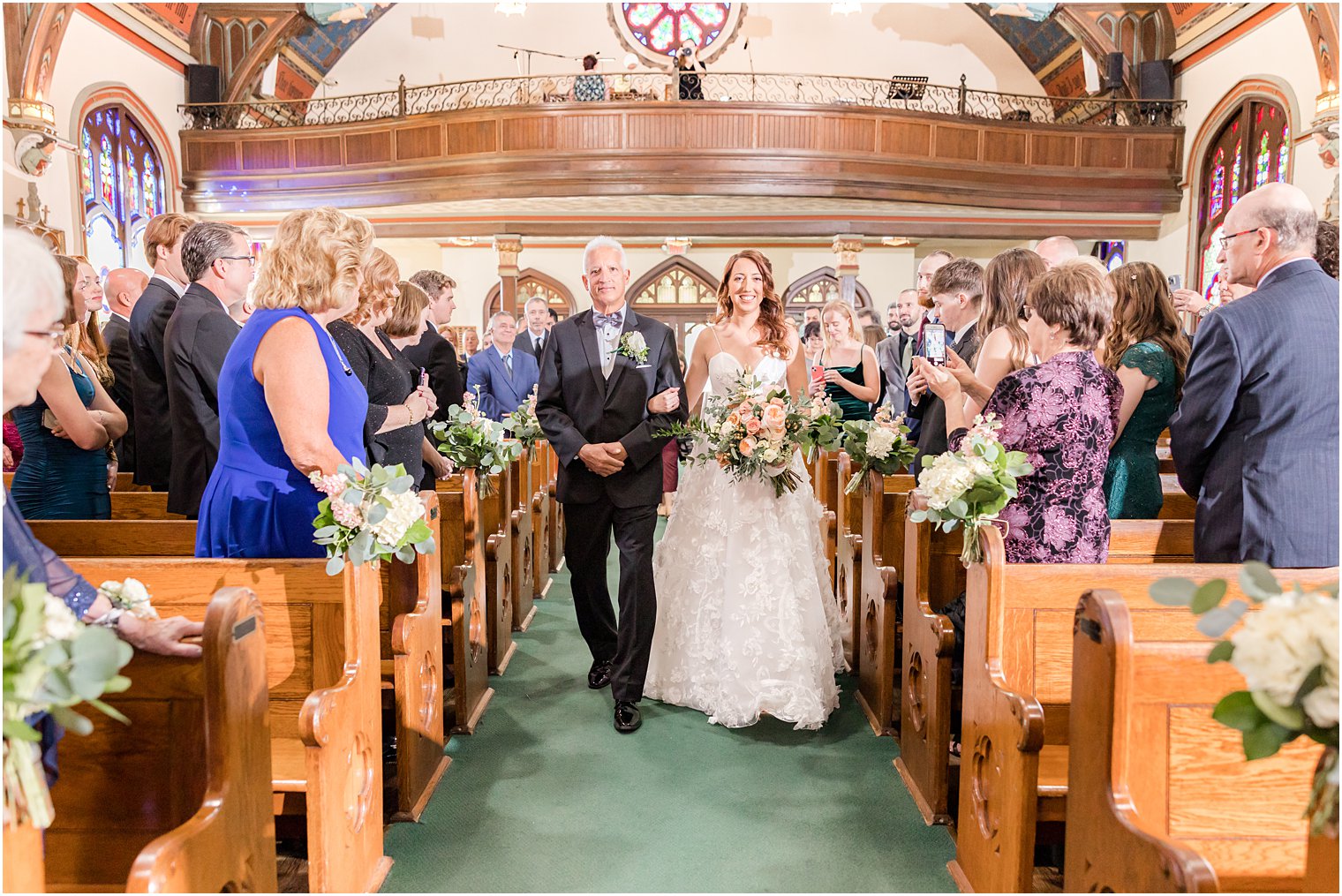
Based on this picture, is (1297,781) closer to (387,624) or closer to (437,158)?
(387,624)

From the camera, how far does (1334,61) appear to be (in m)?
9.59

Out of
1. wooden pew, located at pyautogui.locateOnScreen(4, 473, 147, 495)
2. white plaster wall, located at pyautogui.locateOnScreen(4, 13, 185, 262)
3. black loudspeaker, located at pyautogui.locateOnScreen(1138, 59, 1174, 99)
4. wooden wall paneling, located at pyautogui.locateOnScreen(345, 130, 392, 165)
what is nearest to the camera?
wooden pew, located at pyautogui.locateOnScreen(4, 473, 147, 495)

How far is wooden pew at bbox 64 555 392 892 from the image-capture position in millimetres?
2139

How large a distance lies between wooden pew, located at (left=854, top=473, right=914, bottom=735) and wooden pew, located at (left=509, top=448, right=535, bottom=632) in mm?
1894

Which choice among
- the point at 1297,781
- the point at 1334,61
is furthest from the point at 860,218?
the point at 1297,781

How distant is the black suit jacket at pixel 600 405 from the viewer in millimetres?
3641

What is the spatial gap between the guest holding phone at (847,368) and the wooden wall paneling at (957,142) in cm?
693

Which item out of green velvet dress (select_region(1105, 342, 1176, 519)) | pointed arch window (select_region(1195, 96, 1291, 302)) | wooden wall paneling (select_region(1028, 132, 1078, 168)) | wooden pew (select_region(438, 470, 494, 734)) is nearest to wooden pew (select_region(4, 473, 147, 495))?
wooden pew (select_region(438, 470, 494, 734))

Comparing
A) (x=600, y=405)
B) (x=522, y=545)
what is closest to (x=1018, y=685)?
(x=600, y=405)

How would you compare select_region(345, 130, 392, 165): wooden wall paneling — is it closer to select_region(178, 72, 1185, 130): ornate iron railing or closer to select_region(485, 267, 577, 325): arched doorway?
select_region(178, 72, 1185, 130): ornate iron railing

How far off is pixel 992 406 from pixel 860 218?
1160 centimetres

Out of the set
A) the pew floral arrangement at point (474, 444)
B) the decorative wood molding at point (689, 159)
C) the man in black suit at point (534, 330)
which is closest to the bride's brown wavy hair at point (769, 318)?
the pew floral arrangement at point (474, 444)

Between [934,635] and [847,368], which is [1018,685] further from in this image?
[847,368]

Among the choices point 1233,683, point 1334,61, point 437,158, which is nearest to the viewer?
point 1233,683
